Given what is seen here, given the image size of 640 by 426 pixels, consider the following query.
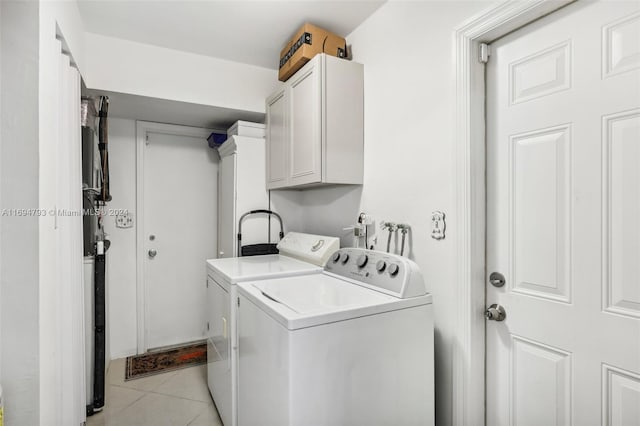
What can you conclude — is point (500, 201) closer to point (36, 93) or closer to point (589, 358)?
point (589, 358)

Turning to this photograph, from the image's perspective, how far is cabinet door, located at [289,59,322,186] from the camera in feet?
6.48

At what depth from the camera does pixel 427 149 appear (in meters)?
1.56

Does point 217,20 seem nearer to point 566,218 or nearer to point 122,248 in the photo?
point 122,248

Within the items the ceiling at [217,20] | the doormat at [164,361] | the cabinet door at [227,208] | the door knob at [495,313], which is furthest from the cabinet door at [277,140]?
the doormat at [164,361]

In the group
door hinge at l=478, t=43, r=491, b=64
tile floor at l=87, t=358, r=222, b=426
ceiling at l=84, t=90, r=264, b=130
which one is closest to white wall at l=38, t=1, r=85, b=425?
tile floor at l=87, t=358, r=222, b=426

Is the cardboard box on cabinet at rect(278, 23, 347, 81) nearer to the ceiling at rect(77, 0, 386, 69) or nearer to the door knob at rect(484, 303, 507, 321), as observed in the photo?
the ceiling at rect(77, 0, 386, 69)

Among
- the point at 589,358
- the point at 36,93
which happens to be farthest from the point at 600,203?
the point at 36,93

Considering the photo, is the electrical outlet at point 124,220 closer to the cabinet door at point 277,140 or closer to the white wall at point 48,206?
the cabinet door at point 277,140

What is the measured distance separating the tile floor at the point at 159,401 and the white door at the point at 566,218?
1.82 meters

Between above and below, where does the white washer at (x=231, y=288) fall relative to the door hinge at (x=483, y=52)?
below

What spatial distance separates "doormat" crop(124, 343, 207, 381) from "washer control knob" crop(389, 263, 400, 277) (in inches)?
84.7

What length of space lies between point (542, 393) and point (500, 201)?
30.2 inches

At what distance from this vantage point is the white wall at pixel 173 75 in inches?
86.6

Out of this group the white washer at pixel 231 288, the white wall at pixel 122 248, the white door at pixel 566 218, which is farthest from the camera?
the white wall at pixel 122 248
